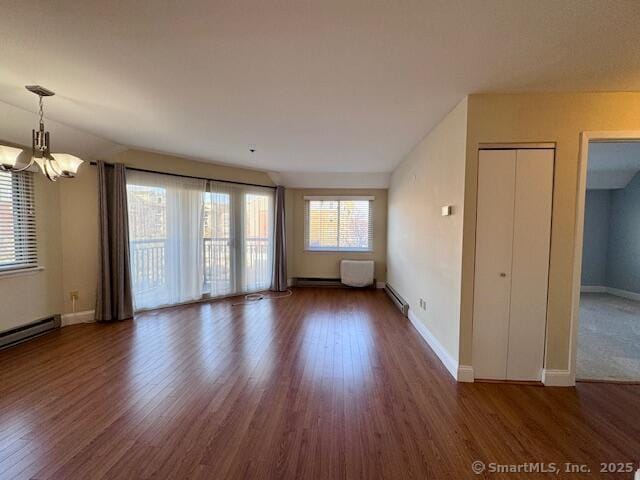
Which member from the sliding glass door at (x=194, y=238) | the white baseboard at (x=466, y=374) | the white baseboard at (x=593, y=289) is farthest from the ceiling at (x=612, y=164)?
the sliding glass door at (x=194, y=238)

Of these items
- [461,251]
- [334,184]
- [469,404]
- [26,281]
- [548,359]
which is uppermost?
[334,184]

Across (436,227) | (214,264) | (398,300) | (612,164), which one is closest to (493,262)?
(436,227)

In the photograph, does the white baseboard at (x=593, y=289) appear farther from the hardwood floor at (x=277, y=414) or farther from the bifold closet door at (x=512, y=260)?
the bifold closet door at (x=512, y=260)

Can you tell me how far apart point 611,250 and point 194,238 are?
824 cm

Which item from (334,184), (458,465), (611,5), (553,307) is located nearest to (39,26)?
(611,5)

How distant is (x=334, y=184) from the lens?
5.87 m

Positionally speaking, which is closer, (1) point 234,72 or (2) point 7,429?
(2) point 7,429

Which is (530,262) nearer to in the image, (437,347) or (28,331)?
(437,347)

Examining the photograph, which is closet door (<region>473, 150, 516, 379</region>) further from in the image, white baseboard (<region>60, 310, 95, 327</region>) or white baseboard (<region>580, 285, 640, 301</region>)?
white baseboard (<region>580, 285, 640, 301</region>)

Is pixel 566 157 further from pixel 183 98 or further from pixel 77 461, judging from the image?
pixel 77 461

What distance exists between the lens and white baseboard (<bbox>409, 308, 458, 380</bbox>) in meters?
2.47

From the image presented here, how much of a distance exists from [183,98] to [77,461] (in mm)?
2613

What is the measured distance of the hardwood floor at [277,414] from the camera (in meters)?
1.53

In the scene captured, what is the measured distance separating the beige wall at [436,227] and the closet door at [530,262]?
0.45 meters
